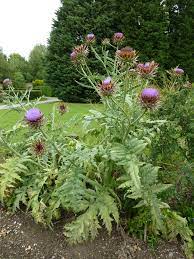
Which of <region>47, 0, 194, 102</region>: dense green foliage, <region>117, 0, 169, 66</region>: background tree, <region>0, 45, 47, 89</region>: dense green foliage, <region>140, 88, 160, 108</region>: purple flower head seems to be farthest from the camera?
<region>0, 45, 47, 89</region>: dense green foliage

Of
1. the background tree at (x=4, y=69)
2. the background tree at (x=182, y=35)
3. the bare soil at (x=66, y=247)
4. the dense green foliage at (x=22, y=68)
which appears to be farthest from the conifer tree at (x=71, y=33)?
the bare soil at (x=66, y=247)

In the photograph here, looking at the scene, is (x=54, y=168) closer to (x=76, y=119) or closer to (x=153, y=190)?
(x=76, y=119)

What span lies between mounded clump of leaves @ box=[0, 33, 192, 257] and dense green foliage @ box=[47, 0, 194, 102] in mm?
17971

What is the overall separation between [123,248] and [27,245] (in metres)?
0.81

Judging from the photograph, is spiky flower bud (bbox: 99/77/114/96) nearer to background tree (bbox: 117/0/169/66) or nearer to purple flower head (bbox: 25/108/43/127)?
purple flower head (bbox: 25/108/43/127)

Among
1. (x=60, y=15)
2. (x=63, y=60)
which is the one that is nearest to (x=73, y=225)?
(x=63, y=60)

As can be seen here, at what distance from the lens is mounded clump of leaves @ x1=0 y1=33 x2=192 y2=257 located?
3.17 metres

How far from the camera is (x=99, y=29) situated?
21.7m

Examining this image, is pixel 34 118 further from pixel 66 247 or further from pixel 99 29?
pixel 99 29

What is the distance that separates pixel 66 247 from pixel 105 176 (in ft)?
2.21

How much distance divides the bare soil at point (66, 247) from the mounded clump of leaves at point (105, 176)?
0.37 feet

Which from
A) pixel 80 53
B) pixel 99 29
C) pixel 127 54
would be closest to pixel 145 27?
pixel 99 29

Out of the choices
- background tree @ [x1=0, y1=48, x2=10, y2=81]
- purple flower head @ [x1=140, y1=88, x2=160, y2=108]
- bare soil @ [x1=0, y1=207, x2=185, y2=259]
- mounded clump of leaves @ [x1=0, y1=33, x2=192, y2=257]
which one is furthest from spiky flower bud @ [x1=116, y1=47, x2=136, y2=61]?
background tree @ [x1=0, y1=48, x2=10, y2=81]

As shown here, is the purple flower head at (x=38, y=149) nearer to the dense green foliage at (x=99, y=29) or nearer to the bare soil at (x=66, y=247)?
the bare soil at (x=66, y=247)
